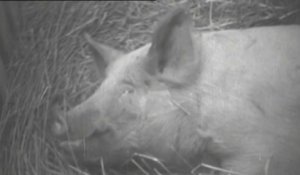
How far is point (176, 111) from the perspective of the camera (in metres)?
2.49

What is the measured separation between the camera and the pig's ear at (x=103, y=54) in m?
2.77

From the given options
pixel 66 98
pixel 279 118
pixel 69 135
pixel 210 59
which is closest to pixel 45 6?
pixel 66 98

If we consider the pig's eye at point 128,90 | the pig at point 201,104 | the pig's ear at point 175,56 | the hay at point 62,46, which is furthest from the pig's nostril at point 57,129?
the pig's ear at point 175,56

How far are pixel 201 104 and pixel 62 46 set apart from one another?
1.08 m

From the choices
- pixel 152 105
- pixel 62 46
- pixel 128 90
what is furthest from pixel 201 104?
pixel 62 46

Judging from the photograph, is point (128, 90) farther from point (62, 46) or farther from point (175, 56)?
point (62, 46)

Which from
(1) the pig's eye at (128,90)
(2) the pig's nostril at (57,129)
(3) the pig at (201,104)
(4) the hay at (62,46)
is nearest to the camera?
(3) the pig at (201,104)

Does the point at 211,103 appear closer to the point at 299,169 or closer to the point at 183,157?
the point at 183,157

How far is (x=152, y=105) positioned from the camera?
2.49 metres

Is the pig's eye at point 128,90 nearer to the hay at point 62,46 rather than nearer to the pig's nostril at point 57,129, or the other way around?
the pig's nostril at point 57,129

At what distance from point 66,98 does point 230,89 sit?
0.98m

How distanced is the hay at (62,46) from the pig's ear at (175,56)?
614 mm

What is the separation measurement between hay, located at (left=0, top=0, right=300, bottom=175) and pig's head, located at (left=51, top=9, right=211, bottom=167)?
312 millimetres

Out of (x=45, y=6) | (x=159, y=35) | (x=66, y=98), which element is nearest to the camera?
(x=159, y=35)
